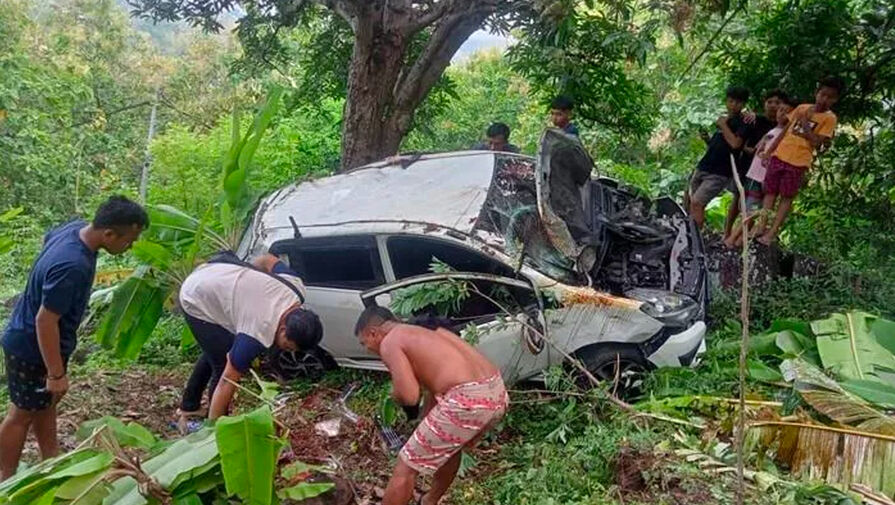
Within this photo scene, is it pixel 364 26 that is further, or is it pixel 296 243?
pixel 364 26

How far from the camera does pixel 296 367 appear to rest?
6.40 m

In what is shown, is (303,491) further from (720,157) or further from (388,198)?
(720,157)

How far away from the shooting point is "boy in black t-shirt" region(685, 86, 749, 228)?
7.57 meters

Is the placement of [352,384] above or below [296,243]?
below

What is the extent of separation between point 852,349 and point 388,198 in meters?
3.59

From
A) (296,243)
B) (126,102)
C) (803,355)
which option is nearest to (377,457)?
(296,243)

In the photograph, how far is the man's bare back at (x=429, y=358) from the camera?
3727mm

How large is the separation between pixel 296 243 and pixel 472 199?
145cm

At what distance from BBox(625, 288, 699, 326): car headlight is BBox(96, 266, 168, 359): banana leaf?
378 cm

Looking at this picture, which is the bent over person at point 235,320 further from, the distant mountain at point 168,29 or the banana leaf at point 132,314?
the distant mountain at point 168,29

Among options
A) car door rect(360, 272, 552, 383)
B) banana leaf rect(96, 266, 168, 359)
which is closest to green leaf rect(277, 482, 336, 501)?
car door rect(360, 272, 552, 383)

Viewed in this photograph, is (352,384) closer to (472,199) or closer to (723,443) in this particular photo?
(472,199)

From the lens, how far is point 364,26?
835 cm

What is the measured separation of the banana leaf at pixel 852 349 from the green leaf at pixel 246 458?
3715 millimetres
